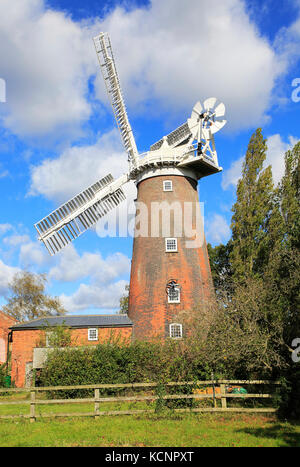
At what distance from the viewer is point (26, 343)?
27.6 metres

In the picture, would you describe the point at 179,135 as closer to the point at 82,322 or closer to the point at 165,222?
the point at 165,222

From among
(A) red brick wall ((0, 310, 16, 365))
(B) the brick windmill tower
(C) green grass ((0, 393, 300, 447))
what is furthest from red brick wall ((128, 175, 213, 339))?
(A) red brick wall ((0, 310, 16, 365))

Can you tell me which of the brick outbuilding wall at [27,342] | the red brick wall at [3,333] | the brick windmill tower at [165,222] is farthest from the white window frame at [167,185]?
the red brick wall at [3,333]

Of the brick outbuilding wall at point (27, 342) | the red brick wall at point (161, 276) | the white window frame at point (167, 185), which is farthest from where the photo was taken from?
the brick outbuilding wall at point (27, 342)

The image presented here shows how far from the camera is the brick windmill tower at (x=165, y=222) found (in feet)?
76.9

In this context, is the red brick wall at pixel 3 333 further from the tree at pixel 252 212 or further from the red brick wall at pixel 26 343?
the tree at pixel 252 212

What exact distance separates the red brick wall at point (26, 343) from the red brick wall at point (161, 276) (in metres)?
3.88

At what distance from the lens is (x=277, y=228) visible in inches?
1017

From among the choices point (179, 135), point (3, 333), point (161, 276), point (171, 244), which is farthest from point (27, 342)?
point (179, 135)

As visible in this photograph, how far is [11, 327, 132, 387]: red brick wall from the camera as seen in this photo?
26.6 m

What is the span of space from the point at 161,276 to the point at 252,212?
794 cm
